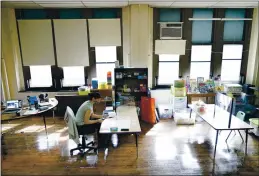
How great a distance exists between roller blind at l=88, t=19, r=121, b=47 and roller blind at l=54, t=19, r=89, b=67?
0.68 ft

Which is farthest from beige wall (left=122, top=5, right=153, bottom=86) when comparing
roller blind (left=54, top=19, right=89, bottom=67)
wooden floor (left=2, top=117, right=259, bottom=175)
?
wooden floor (left=2, top=117, right=259, bottom=175)

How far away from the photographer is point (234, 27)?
5887mm

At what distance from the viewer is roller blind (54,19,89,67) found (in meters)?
5.62

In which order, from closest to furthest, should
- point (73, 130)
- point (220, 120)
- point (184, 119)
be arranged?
1. point (73, 130)
2. point (220, 120)
3. point (184, 119)

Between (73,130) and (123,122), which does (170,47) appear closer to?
(123,122)

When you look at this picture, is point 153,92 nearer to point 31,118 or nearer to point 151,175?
point 151,175

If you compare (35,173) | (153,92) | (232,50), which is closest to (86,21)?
(153,92)

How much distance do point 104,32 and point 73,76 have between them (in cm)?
165

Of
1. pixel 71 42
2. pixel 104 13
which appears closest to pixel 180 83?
pixel 104 13

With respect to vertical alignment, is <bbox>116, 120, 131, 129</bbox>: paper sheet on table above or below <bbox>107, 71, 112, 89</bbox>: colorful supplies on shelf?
below

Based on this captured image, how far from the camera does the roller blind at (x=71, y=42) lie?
5621 millimetres

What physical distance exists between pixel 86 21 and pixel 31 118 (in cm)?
322

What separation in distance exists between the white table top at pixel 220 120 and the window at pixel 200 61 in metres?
1.82

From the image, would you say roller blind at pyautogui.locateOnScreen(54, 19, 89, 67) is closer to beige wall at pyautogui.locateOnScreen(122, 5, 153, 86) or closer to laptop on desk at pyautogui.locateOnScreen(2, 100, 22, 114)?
beige wall at pyautogui.locateOnScreen(122, 5, 153, 86)
